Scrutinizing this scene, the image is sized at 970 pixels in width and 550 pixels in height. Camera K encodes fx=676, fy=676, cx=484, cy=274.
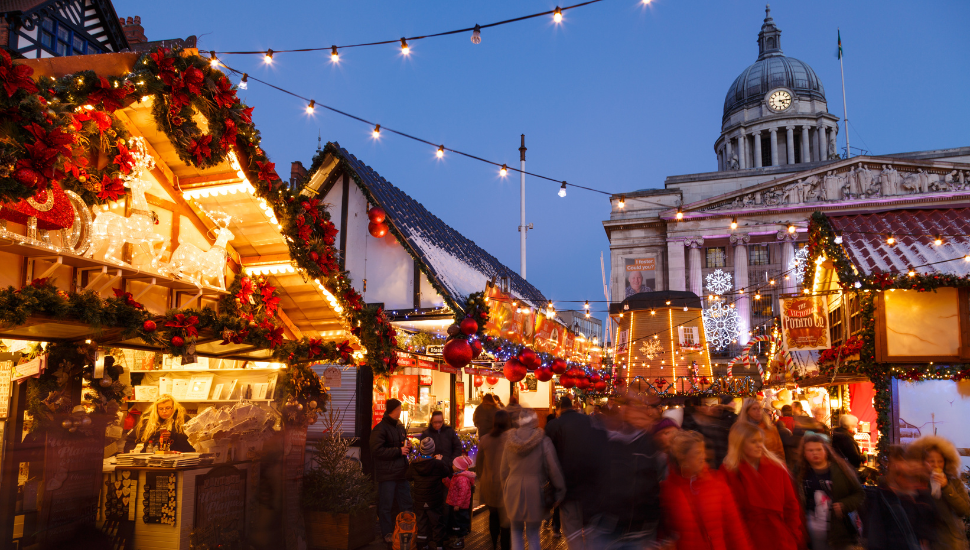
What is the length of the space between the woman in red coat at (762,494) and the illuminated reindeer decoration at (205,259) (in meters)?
4.34

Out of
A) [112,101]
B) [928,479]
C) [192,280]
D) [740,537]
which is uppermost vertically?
[112,101]

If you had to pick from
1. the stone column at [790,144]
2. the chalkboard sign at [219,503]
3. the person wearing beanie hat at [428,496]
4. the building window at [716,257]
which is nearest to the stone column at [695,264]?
the building window at [716,257]

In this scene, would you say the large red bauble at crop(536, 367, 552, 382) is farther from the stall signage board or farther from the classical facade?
the classical facade

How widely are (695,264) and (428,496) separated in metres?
43.2

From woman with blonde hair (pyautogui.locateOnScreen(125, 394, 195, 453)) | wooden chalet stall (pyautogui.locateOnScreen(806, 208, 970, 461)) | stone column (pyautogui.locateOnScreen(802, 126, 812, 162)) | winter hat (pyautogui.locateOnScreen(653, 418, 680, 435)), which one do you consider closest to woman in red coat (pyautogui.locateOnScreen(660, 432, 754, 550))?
winter hat (pyautogui.locateOnScreen(653, 418, 680, 435))

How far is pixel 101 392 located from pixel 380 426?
286 centimetres

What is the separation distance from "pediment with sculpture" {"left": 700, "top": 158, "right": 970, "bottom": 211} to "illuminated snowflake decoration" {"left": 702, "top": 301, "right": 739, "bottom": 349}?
7.37 m

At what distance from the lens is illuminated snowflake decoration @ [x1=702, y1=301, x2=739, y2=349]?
44750mm

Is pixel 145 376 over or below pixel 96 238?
Answer: below

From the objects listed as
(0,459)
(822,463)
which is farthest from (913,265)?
(0,459)

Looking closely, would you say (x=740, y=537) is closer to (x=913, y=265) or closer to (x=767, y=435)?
(x=767, y=435)

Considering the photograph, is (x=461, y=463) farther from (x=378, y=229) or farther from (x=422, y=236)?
(x=422, y=236)

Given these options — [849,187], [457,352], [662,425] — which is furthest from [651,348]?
[849,187]

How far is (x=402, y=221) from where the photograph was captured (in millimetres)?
12445
